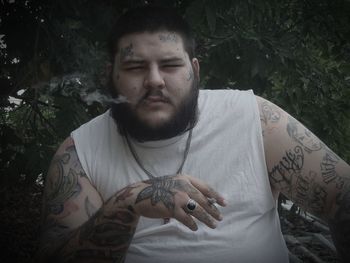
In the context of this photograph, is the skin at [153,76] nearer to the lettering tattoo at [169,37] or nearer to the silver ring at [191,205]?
the lettering tattoo at [169,37]

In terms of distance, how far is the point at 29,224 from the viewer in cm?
216

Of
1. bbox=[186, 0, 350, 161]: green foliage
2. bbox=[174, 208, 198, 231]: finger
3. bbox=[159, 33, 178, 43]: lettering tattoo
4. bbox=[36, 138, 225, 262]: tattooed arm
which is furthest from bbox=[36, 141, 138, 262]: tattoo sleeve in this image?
bbox=[186, 0, 350, 161]: green foliage

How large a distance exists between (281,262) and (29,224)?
123 cm

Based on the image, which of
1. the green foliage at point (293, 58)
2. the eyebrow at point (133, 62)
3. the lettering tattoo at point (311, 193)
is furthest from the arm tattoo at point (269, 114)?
the eyebrow at point (133, 62)

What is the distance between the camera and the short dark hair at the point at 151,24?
5.82 ft

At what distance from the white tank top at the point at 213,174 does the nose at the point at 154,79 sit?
0.24 meters

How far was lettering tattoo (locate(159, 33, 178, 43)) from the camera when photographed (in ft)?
5.75

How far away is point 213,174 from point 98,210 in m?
0.46

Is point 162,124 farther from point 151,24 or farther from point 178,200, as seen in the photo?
point 178,200

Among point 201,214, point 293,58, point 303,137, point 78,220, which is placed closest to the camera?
point 201,214

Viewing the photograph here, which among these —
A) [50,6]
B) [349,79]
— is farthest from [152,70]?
[349,79]

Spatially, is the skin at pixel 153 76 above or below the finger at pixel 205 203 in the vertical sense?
above

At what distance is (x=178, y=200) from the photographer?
4.09 ft

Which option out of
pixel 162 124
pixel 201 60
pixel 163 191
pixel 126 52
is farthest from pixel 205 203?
pixel 201 60
